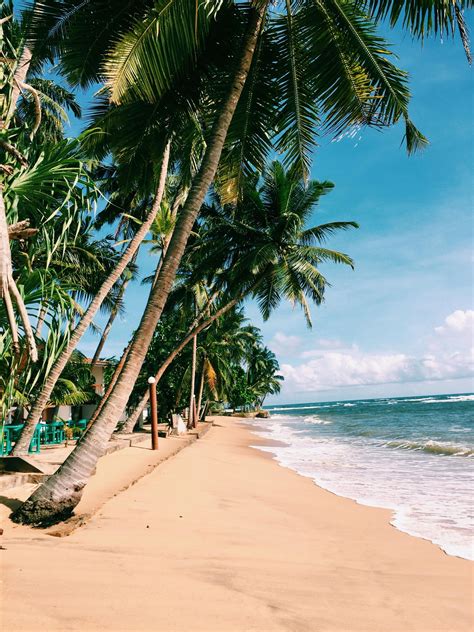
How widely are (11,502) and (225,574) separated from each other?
2953 millimetres

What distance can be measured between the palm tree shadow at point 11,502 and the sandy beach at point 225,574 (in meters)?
0.49

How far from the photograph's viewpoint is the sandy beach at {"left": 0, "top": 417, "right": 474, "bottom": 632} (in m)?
2.66

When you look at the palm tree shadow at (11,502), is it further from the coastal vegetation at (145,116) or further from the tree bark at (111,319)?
the tree bark at (111,319)

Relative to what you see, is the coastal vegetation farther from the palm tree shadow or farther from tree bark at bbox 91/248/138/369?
tree bark at bbox 91/248/138/369

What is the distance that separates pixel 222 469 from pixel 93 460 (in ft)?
21.1

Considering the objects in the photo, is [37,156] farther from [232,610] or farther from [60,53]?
[60,53]

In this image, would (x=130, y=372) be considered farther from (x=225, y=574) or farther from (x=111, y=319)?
(x=111, y=319)

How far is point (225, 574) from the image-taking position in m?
3.58

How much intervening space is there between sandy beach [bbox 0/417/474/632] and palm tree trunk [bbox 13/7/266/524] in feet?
1.03

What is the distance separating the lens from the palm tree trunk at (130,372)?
15.8 feet

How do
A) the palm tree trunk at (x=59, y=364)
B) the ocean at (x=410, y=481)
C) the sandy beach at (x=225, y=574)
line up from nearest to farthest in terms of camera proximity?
the sandy beach at (x=225, y=574) → the ocean at (x=410, y=481) → the palm tree trunk at (x=59, y=364)

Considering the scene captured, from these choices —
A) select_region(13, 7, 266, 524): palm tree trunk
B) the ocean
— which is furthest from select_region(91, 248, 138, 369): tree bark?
select_region(13, 7, 266, 524): palm tree trunk

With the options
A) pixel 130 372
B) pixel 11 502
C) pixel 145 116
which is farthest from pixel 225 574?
pixel 145 116

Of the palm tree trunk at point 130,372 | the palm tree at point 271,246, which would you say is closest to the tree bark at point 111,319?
the palm tree at point 271,246
